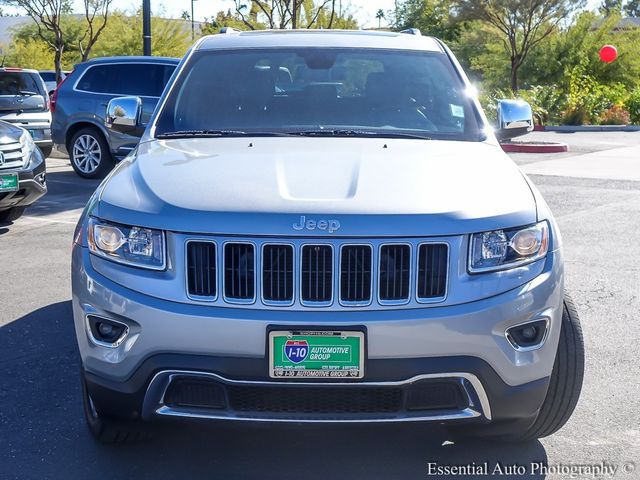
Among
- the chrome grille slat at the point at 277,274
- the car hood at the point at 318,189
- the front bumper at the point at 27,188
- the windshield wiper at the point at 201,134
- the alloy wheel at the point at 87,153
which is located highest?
the windshield wiper at the point at 201,134

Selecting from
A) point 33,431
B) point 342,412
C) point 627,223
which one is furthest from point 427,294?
point 627,223

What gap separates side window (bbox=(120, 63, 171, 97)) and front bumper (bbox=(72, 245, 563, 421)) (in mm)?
10695

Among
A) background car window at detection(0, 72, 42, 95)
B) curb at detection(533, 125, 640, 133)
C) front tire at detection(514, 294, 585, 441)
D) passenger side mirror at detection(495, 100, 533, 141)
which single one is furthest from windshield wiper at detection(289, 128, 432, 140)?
curb at detection(533, 125, 640, 133)

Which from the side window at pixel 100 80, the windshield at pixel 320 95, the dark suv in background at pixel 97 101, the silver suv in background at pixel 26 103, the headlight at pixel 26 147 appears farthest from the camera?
the silver suv in background at pixel 26 103

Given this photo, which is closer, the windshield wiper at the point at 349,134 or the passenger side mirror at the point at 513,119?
the windshield wiper at the point at 349,134

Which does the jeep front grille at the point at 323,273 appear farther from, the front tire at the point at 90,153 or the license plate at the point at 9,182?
the front tire at the point at 90,153

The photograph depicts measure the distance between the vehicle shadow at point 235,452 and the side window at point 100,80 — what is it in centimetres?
1009

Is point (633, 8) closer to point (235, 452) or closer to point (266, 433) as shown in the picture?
point (266, 433)

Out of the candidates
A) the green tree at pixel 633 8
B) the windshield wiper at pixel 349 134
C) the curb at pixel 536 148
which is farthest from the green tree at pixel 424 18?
the green tree at pixel 633 8

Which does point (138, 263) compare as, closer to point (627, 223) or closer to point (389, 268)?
point (389, 268)

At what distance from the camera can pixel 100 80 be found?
547 inches

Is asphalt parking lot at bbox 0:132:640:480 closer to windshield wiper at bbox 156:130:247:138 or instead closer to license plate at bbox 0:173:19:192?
windshield wiper at bbox 156:130:247:138

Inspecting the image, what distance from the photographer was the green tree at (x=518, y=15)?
29.6 metres

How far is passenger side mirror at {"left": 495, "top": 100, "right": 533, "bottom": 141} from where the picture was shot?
16.8ft
